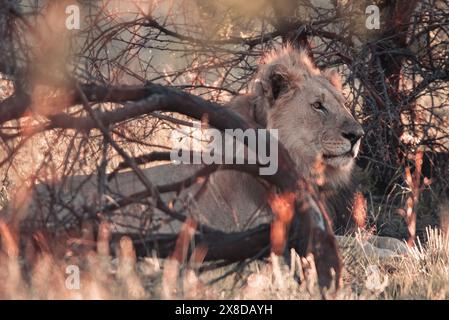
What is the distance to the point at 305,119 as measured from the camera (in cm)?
612

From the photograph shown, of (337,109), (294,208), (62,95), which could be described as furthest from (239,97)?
(62,95)

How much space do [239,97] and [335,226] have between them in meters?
1.93

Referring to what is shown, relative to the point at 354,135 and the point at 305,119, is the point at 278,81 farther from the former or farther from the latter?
the point at 354,135

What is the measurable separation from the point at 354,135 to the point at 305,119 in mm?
379

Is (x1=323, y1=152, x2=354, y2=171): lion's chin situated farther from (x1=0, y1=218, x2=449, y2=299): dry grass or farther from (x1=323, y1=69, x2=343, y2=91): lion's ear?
(x1=0, y1=218, x2=449, y2=299): dry grass

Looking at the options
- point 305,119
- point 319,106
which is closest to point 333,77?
point 319,106

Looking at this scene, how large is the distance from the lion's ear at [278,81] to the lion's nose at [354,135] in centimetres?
55

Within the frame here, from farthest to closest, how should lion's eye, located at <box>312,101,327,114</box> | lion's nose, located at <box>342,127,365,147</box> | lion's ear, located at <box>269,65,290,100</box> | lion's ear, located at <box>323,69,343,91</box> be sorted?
lion's ear, located at <box>323,69,343,91</box> → lion's eye, located at <box>312,101,327,114</box> → lion's ear, located at <box>269,65,290,100</box> → lion's nose, located at <box>342,127,365,147</box>

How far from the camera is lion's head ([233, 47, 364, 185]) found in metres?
6.00

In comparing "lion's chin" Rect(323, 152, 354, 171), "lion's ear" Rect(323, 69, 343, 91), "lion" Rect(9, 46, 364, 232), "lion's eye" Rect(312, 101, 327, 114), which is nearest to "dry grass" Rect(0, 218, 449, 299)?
"lion" Rect(9, 46, 364, 232)

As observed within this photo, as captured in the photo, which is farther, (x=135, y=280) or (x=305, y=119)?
(x=305, y=119)

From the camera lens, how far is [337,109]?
20.2ft

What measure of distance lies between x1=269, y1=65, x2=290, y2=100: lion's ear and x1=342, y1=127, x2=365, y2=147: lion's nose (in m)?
0.55

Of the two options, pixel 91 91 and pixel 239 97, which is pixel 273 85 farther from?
pixel 91 91
